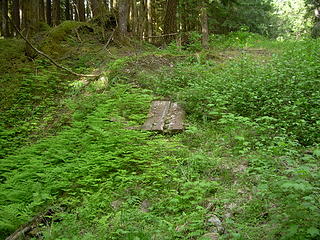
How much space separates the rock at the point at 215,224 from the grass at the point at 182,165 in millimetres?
15

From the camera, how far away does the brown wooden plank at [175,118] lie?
655cm

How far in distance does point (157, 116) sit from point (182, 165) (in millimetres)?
2330

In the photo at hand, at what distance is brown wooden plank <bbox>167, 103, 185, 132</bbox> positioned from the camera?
6551 millimetres

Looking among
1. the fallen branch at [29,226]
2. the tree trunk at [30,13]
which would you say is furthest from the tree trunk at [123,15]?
the fallen branch at [29,226]

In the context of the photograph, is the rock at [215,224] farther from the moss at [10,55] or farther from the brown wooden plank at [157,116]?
the moss at [10,55]

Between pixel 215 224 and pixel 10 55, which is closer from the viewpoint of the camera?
pixel 215 224

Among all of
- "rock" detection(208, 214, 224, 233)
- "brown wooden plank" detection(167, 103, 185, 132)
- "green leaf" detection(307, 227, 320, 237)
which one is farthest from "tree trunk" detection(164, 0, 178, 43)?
"green leaf" detection(307, 227, 320, 237)

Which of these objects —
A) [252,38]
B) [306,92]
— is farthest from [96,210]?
[252,38]

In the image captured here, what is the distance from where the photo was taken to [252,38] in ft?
64.8

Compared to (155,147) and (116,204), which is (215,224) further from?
(155,147)

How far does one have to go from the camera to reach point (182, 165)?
5008mm

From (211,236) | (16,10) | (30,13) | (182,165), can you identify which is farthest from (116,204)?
(16,10)

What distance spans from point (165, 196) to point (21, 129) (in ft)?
16.9

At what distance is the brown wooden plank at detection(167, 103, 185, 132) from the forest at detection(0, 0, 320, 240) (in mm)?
69
